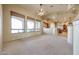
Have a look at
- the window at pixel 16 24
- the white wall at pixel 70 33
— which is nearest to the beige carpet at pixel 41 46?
the white wall at pixel 70 33

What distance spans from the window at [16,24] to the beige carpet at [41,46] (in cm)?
19

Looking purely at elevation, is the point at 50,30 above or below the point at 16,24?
below

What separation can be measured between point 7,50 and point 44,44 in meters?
0.66

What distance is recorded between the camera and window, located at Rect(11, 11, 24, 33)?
156 centimetres

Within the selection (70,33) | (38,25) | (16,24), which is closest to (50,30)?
(38,25)

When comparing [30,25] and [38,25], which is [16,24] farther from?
[38,25]

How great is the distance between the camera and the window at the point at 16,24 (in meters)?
1.56

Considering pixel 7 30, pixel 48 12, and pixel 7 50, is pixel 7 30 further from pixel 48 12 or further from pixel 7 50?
pixel 48 12

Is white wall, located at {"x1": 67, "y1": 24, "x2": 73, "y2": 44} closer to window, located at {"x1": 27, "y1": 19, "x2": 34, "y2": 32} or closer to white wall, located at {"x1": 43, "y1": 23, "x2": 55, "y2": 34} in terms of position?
white wall, located at {"x1": 43, "y1": 23, "x2": 55, "y2": 34}

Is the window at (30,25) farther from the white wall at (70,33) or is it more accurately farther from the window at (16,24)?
the white wall at (70,33)

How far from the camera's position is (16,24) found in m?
1.58

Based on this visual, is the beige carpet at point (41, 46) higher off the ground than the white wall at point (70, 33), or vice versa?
the white wall at point (70, 33)

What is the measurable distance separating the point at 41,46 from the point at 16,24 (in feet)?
1.97
